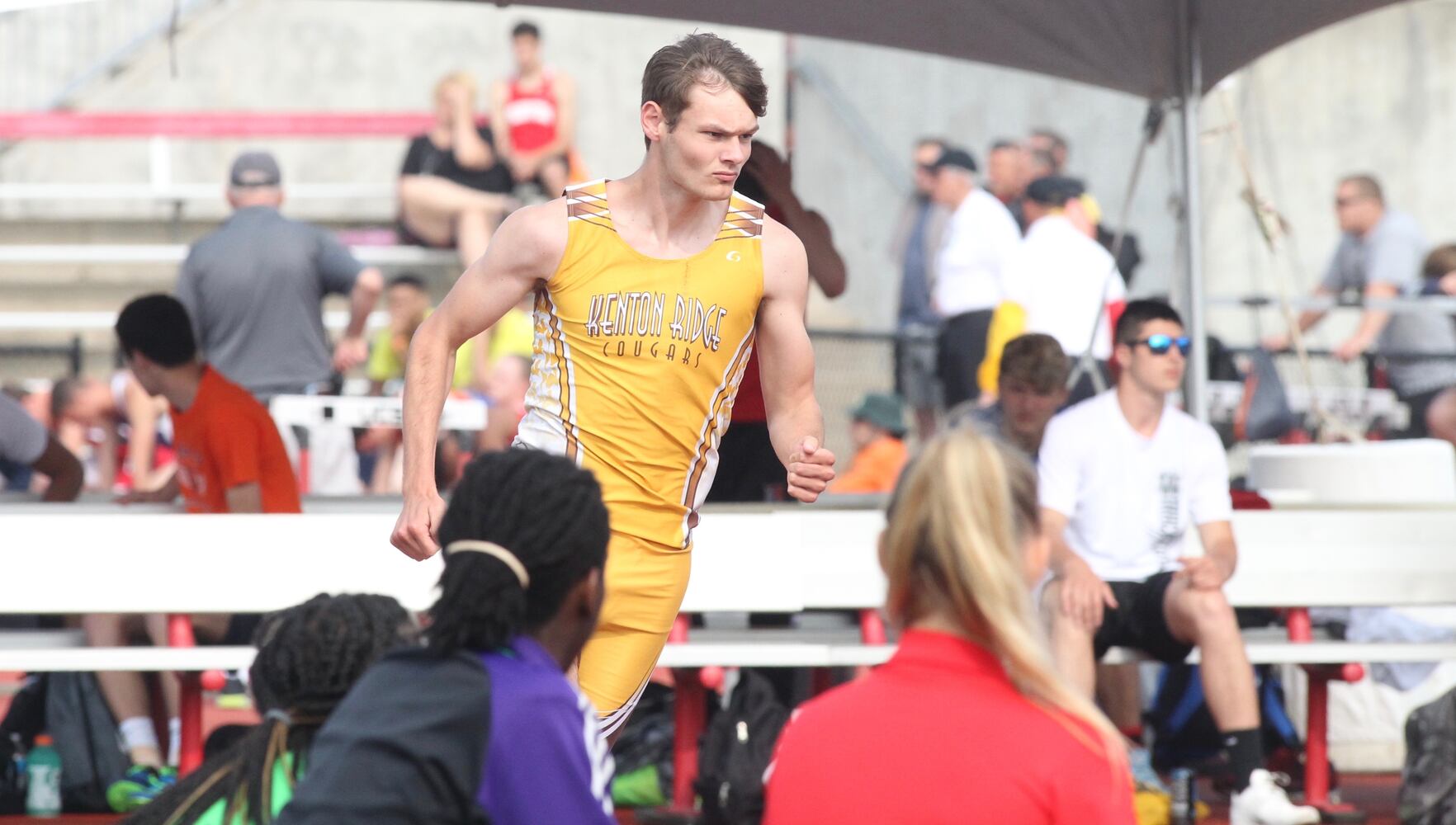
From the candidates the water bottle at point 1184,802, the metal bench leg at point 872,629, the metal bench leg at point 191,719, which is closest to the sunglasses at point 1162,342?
the metal bench leg at point 872,629

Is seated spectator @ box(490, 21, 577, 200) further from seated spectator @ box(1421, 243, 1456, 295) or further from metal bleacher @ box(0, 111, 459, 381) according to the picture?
seated spectator @ box(1421, 243, 1456, 295)

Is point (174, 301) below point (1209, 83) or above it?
below

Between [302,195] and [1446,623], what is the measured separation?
10.6 metres

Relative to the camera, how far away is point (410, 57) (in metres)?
16.3

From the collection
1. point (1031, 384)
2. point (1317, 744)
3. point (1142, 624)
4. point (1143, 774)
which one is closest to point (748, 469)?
point (1031, 384)

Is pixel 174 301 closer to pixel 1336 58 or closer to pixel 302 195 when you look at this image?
pixel 302 195

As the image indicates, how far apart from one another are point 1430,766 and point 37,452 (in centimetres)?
545

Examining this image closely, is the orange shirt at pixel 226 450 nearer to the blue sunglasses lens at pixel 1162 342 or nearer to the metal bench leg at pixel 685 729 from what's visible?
the metal bench leg at pixel 685 729

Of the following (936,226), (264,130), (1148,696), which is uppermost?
Answer: (264,130)

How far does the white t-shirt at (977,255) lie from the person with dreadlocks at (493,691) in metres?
8.39

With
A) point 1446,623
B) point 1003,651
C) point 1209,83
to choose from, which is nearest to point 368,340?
point 1209,83

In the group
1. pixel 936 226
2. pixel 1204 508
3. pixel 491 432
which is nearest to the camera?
pixel 1204 508

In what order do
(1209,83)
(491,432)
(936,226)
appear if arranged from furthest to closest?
(936,226) < (491,432) < (1209,83)

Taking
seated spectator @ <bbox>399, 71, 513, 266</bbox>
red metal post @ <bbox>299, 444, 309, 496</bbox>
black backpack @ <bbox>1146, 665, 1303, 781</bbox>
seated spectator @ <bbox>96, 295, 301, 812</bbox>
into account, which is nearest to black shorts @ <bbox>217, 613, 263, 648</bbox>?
seated spectator @ <bbox>96, 295, 301, 812</bbox>
